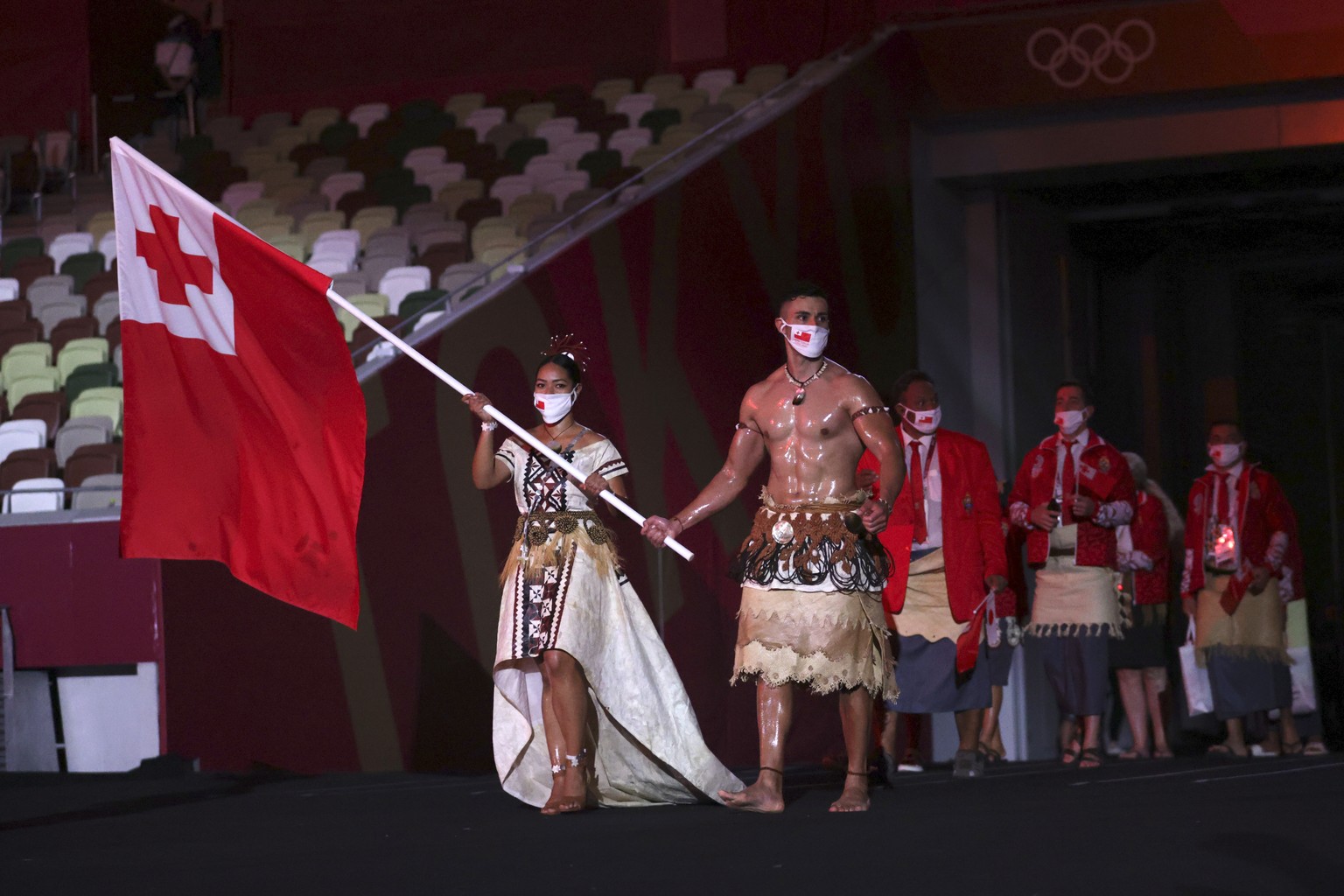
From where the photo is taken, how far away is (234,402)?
19.1ft

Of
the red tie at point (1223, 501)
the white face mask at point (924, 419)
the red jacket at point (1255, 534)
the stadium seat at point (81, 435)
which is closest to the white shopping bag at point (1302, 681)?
the red jacket at point (1255, 534)

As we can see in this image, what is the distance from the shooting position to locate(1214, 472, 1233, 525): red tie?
8.48 metres

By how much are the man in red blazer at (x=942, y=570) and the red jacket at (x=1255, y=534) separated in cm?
155

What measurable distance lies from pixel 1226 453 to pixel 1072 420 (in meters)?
0.91

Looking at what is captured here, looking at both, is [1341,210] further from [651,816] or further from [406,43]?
[651,816]

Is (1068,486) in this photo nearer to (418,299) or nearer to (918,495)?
(918,495)

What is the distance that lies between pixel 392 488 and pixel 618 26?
295 inches

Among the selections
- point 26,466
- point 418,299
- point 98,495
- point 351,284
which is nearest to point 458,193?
point 351,284

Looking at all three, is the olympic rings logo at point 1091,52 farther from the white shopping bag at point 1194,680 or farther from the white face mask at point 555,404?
the white face mask at point 555,404

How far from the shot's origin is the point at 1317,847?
4387 millimetres

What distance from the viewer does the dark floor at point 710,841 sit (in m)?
4.13

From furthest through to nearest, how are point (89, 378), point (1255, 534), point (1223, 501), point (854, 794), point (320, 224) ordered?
1. point (320, 224)
2. point (89, 378)
3. point (1223, 501)
4. point (1255, 534)
5. point (854, 794)

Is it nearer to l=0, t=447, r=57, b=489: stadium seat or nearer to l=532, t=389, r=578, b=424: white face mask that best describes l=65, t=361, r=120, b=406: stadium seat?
l=0, t=447, r=57, b=489: stadium seat

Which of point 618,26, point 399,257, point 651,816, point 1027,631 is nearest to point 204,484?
point 651,816
